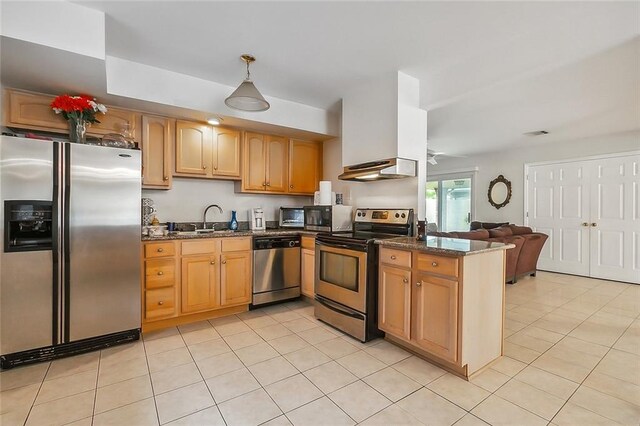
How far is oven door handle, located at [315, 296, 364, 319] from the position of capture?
8.92ft

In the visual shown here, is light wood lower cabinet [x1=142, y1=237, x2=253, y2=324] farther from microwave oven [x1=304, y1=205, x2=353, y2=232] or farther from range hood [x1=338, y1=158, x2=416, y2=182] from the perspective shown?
range hood [x1=338, y1=158, x2=416, y2=182]

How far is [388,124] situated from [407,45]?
781 mm

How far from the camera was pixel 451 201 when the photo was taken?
7.89 metres

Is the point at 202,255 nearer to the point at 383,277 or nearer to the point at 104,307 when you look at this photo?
the point at 104,307

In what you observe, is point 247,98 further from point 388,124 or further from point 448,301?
point 448,301

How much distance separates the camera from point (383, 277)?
261cm

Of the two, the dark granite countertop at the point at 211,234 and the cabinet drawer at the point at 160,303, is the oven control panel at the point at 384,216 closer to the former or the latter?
the dark granite countertop at the point at 211,234

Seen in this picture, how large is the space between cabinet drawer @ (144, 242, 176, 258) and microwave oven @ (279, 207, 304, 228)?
5.05ft

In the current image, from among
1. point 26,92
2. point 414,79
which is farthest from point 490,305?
point 26,92

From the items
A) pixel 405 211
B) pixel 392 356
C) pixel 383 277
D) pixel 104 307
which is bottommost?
pixel 392 356

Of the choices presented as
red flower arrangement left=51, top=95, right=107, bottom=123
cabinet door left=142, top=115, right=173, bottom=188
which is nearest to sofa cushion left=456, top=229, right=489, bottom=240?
cabinet door left=142, top=115, right=173, bottom=188

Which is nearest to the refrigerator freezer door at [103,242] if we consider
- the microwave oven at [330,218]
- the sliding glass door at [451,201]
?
the microwave oven at [330,218]

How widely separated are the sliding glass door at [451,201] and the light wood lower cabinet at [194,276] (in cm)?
557

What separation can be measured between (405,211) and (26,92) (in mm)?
3760
